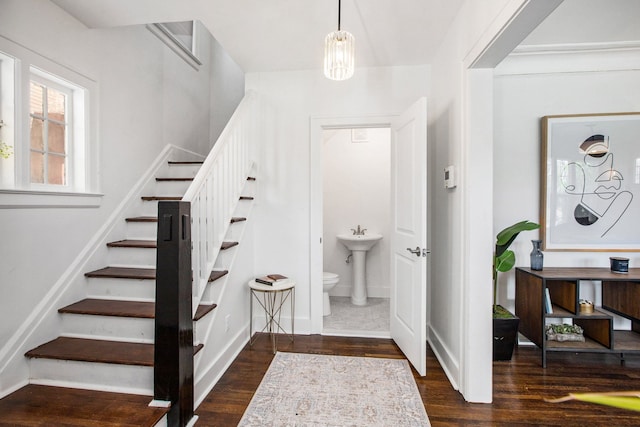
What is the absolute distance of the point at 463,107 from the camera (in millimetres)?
2156

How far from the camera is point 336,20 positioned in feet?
7.80

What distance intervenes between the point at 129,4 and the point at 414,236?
8.44 ft

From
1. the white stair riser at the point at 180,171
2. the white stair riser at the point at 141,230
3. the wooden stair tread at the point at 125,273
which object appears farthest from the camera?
the white stair riser at the point at 180,171

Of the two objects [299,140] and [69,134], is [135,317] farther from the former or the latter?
[299,140]

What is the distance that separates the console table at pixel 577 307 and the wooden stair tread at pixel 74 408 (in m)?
2.73

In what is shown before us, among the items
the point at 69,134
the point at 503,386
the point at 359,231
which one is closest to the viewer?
the point at 503,386

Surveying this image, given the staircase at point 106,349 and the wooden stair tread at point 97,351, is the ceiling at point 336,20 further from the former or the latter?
the wooden stair tread at point 97,351

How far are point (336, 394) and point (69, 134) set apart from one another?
266 centimetres

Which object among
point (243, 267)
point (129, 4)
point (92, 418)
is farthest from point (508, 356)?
point (129, 4)

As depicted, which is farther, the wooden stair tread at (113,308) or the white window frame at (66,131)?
the white window frame at (66,131)

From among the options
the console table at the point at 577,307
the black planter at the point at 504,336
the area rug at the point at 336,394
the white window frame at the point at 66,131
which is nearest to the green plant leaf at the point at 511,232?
the console table at the point at 577,307

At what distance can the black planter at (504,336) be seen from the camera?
2.56 metres

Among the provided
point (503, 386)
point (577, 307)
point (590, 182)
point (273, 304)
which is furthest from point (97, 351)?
point (590, 182)

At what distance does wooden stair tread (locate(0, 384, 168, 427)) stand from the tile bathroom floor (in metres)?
1.78
